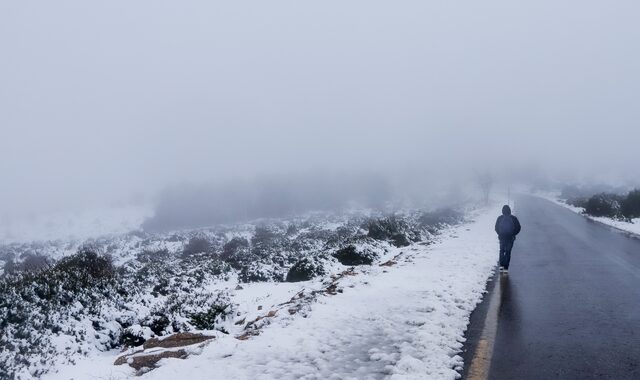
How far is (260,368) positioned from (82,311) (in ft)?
14.8

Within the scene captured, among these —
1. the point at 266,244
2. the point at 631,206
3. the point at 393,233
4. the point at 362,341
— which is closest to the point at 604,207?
the point at 631,206

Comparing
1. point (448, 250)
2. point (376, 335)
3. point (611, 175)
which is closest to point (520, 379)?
point (376, 335)

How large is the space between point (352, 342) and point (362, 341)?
0.47 ft

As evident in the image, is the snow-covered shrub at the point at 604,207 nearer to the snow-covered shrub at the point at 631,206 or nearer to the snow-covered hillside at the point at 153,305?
the snow-covered shrub at the point at 631,206

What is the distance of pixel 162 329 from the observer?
820 cm

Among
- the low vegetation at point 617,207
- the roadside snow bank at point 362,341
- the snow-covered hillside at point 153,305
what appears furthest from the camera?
the low vegetation at point 617,207

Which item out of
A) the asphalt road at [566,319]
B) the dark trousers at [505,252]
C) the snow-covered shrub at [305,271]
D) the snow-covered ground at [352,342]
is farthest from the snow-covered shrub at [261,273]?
the asphalt road at [566,319]

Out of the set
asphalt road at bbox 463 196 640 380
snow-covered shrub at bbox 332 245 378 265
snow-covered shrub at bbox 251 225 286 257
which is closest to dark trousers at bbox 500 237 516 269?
asphalt road at bbox 463 196 640 380

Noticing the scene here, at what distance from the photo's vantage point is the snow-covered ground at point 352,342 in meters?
5.24

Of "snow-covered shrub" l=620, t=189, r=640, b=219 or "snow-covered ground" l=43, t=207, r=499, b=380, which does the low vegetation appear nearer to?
"snow-covered shrub" l=620, t=189, r=640, b=219

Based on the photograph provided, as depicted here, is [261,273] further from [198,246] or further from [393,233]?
[198,246]

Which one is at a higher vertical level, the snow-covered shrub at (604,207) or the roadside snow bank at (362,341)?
the roadside snow bank at (362,341)

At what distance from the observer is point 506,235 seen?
12281mm

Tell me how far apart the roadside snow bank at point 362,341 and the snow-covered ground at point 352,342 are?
11 mm
